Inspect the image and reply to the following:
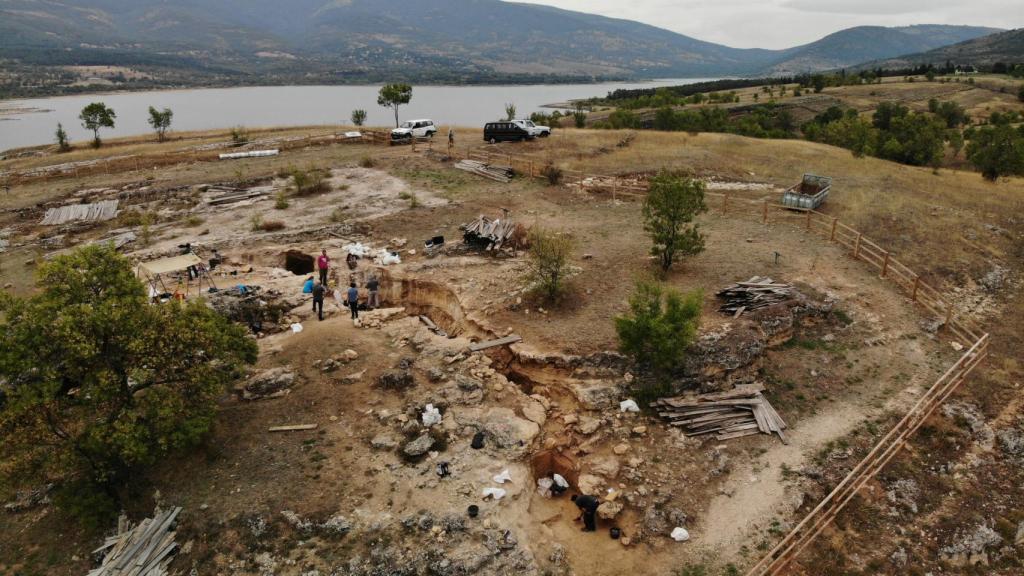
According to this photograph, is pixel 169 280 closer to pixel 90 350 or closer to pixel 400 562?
pixel 90 350

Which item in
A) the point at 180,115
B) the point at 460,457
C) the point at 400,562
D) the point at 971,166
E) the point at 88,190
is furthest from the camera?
the point at 180,115

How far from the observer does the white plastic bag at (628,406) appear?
14.6 m

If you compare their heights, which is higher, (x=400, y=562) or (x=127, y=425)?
(x=127, y=425)

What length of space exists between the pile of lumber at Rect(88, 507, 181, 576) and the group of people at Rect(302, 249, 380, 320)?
8459 millimetres

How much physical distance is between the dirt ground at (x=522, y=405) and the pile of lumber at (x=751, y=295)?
0.69m

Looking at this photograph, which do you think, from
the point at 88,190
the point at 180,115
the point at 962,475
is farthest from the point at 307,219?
the point at 180,115

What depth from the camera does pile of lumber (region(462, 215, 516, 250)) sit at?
76.1 ft

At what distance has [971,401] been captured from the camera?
1568 centimetres

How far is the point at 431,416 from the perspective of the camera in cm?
1387

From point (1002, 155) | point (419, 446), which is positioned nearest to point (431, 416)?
point (419, 446)

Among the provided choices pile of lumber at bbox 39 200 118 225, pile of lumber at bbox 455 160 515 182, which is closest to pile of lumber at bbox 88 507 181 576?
pile of lumber at bbox 39 200 118 225

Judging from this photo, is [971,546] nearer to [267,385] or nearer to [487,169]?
[267,385]

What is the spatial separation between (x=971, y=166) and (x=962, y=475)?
44.5m

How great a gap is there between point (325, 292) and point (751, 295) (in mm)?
15427
